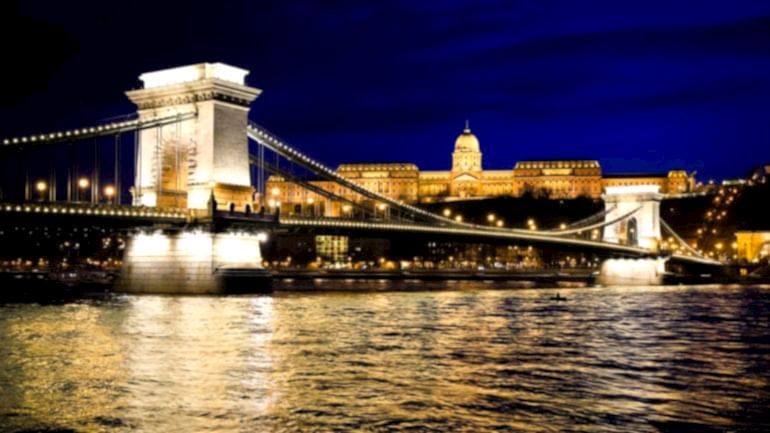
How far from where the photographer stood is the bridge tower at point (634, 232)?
8162 centimetres

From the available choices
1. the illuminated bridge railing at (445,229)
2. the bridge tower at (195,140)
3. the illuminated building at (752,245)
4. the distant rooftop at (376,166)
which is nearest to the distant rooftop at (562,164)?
the distant rooftop at (376,166)

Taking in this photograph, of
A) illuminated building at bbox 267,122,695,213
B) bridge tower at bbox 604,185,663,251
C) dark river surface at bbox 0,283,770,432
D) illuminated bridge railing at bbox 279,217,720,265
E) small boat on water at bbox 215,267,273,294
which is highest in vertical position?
illuminated building at bbox 267,122,695,213

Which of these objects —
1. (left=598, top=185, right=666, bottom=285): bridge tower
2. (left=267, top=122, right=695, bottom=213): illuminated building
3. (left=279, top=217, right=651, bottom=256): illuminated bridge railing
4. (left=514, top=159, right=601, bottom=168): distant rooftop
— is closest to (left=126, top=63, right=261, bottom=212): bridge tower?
(left=279, top=217, right=651, bottom=256): illuminated bridge railing

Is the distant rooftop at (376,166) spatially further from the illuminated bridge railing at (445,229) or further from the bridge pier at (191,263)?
the bridge pier at (191,263)

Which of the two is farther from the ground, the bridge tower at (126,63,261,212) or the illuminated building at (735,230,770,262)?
the bridge tower at (126,63,261,212)

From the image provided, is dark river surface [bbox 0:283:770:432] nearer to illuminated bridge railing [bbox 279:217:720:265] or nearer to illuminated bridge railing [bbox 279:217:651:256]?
illuminated bridge railing [bbox 279:217:651:256]

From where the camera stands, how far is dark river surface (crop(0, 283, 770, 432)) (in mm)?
14727

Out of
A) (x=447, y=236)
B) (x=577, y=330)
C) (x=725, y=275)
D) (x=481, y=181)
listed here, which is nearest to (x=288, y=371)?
(x=577, y=330)

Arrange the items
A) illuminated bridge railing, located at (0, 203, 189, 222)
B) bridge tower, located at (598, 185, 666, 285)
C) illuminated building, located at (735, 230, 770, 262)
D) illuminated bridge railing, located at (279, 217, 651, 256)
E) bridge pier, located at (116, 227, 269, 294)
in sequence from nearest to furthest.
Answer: illuminated bridge railing, located at (0, 203, 189, 222)
bridge pier, located at (116, 227, 269, 294)
illuminated bridge railing, located at (279, 217, 651, 256)
bridge tower, located at (598, 185, 666, 285)
illuminated building, located at (735, 230, 770, 262)

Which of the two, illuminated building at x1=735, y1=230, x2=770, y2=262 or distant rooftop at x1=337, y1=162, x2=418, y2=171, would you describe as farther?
distant rooftop at x1=337, y1=162, x2=418, y2=171

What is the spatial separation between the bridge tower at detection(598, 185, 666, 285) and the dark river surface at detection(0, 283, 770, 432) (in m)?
44.7

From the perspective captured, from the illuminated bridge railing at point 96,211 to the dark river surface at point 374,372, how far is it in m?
4.48

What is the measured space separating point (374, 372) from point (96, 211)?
79.7 ft

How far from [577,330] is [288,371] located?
13.7m
